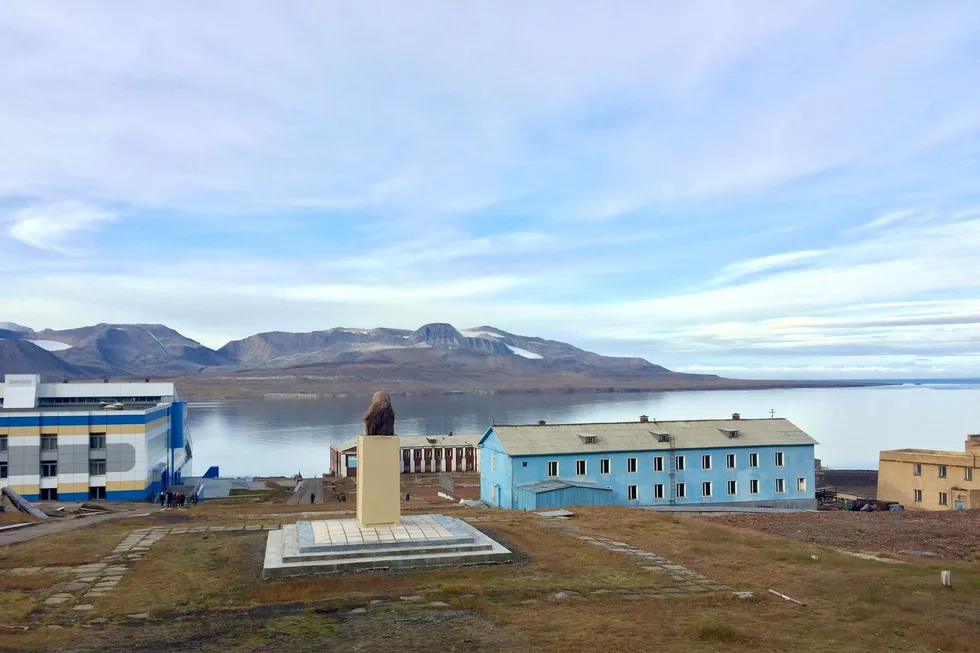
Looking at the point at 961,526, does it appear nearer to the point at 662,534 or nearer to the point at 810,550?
the point at 810,550

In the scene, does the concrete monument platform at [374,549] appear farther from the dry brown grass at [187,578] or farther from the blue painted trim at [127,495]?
the blue painted trim at [127,495]

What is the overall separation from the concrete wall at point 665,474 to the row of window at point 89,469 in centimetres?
3101

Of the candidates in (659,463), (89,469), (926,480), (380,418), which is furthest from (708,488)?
(89,469)

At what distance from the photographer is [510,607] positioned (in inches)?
677

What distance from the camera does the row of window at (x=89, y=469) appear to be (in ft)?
192

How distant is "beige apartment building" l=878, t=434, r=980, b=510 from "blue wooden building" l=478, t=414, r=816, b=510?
8.21 meters

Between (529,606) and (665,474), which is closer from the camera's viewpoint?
(529,606)

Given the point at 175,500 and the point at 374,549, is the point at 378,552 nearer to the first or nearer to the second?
the point at 374,549

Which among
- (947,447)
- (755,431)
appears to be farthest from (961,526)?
(947,447)

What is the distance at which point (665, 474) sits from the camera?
5350 cm

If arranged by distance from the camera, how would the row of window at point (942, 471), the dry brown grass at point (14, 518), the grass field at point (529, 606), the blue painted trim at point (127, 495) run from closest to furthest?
the grass field at point (529, 606), the dry brown grass at point (14, 518), the row of window at point (942, 471), the blue painted trim at point (127, 495)

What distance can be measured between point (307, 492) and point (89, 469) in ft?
57.0

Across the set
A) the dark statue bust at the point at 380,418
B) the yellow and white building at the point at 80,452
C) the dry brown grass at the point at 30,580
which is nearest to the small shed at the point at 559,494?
the dark statue bust at the point at 380,418

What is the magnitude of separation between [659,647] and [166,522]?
24.3m
